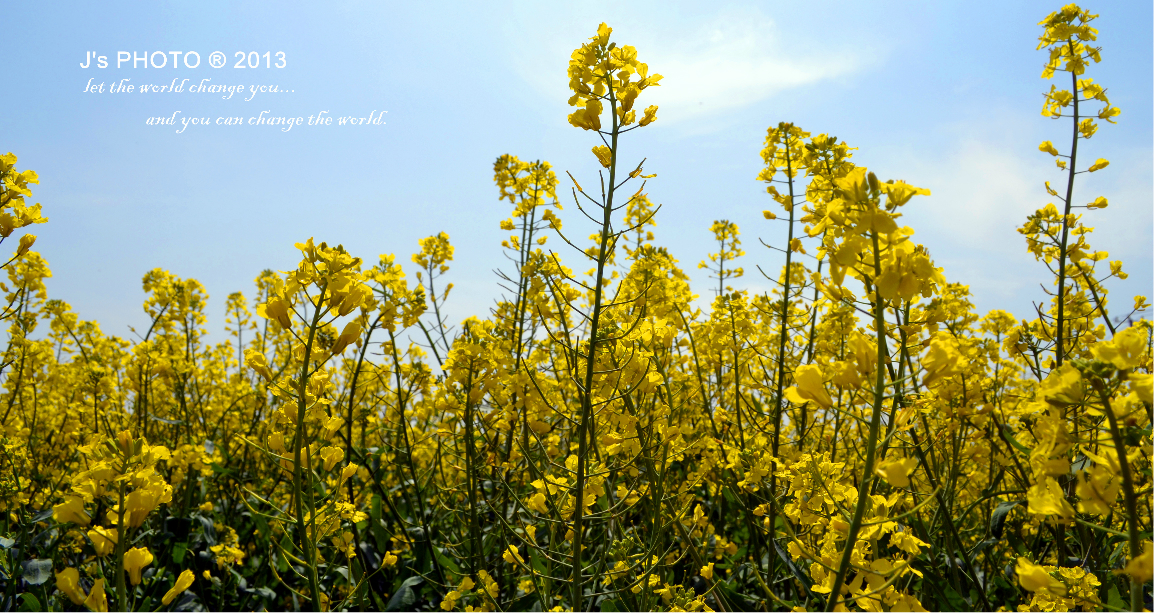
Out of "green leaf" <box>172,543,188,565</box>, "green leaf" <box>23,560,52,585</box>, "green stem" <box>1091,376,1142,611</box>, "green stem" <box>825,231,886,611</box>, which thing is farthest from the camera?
"green leaf" <box>172,543,188,565</box>

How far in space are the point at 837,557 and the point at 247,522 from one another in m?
4.67

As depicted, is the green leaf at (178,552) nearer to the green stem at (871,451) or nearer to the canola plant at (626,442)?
the canola plant at (626,442)

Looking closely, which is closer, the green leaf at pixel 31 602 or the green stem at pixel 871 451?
the green stem at pixel 871 451

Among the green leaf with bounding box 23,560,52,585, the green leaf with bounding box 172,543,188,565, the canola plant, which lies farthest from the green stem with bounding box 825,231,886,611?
the green leaf with bounding box 172,543,188,565

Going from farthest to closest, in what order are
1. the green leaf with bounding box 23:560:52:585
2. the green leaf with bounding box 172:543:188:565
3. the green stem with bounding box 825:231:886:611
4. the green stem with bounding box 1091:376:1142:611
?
the green leaf with bounding box 172:543:188:565 < the green leaf with bounding box 23:560:52:585 < the green stem with bounding box 825:231:886:611 < the green stem with bounding box 1091:376:1142:611

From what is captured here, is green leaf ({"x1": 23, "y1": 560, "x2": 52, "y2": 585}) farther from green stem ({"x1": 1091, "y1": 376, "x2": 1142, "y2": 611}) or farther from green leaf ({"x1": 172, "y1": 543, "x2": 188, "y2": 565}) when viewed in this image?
green stem ({"x1": 1091, "y1": 376, "x2": 1142, "y2": 611})

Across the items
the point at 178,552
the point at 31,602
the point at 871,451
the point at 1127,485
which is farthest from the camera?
the point at 178,552

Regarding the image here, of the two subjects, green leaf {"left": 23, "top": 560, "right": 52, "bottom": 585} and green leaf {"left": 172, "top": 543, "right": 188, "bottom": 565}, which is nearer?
green leaf {"left": 23, "top": 560, "right": 52, "bottom": 585}

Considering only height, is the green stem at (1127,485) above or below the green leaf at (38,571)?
above

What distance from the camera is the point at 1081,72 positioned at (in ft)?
11.5

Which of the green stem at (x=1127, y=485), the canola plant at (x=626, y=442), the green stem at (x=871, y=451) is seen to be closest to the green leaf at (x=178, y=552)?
the canola plant at (x=626, y=442)

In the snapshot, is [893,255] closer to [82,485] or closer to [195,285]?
[82,485]

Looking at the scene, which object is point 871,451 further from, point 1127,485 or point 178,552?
point 178,552

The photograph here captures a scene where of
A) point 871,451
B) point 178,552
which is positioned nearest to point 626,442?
point 871,451
